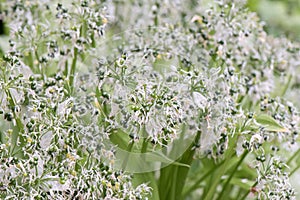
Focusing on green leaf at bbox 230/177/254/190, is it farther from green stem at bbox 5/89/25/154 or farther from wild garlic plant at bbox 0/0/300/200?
green stem at bbox 5/89/25/154

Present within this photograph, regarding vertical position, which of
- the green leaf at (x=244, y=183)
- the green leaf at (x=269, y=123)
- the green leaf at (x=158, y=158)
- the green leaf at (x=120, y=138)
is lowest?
the green leaf at (x=244, y=183)

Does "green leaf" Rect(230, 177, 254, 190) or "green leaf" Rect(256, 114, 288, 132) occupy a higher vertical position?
"green leaf" Rect(256, 114, 288, 132)

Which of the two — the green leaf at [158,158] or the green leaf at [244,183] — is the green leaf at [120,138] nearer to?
the green leaf at [158,158]

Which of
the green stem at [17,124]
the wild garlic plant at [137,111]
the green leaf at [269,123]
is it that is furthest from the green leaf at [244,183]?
the green stem at [17,124]

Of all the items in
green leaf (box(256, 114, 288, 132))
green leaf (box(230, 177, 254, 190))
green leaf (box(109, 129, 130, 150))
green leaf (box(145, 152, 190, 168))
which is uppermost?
green leaf (box(256, 114, 288, 132))

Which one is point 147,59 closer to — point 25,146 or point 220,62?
point 220,62

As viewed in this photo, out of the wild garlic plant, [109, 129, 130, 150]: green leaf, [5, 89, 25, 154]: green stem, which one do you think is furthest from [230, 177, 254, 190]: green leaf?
[5, 89, 25, 154]: green stem

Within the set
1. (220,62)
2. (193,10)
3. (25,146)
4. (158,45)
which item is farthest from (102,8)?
(193,10)
